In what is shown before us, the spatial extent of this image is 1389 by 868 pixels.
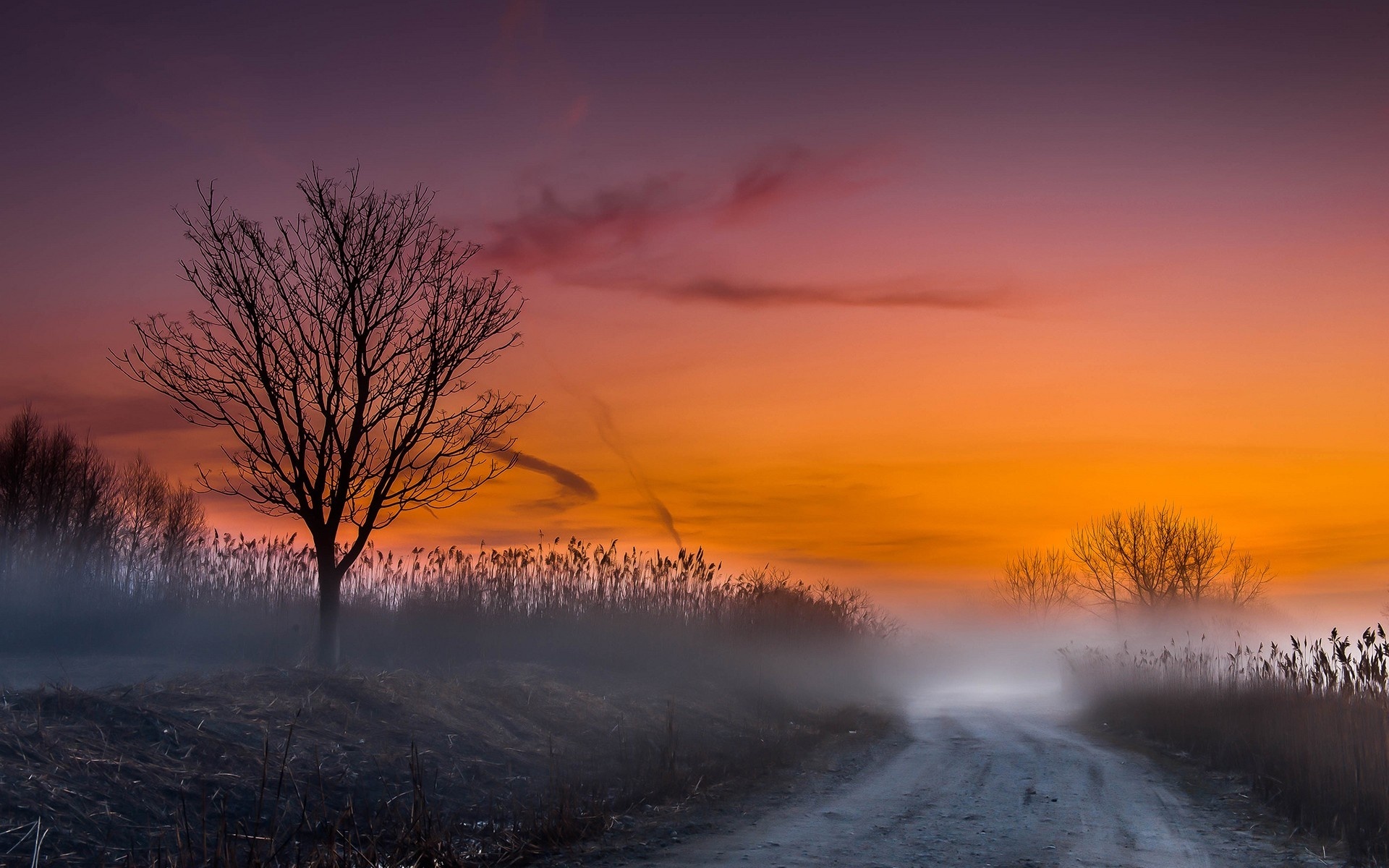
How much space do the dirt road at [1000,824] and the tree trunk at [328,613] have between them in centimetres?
715

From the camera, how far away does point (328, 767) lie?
8.62 meters

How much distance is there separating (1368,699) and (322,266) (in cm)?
1527

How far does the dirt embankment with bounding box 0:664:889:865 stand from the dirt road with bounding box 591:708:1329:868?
1.51m

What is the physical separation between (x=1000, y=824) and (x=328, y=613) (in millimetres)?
9598

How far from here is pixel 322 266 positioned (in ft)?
47.8

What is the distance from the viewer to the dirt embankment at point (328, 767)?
265 inches

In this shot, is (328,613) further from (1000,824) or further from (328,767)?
(1000,824)

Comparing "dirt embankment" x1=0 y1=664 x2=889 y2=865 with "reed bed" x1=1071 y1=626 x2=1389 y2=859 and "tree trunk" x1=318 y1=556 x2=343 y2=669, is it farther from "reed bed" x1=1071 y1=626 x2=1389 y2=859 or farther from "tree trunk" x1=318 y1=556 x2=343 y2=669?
"reed bed" x1=1071 y1=626 x2=1389 y2=859

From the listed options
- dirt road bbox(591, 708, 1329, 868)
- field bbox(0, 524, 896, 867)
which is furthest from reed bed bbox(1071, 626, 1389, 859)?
field bbox(0, 524, 896, 867)

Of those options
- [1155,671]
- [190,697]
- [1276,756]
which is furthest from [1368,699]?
[190,697]

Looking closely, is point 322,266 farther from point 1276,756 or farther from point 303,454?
point 1276,756

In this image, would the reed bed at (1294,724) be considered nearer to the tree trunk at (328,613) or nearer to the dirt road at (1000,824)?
the dirt road at (1000,824)

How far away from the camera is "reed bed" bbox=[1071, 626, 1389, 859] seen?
9844 mm

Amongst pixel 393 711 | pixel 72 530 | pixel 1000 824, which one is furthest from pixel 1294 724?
pixel 72 530
